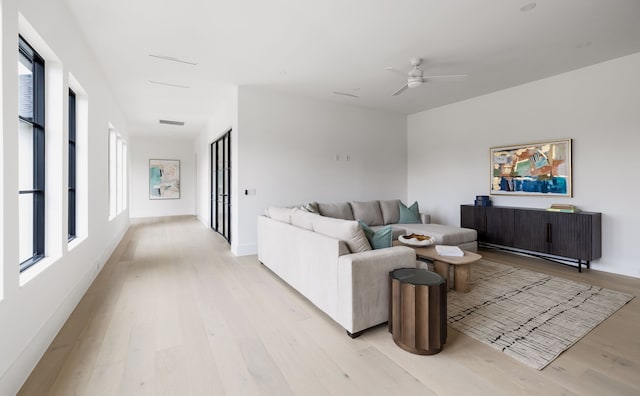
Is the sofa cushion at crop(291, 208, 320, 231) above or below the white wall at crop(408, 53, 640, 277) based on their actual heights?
below

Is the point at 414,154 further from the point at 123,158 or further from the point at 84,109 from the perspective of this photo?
the point at 123,158

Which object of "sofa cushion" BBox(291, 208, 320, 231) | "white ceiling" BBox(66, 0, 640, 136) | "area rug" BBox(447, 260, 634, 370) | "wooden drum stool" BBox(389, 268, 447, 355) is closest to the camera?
"wooden drum stool" BBox(389, 268, 447, 355)

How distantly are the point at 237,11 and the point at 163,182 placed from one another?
916 centimetres

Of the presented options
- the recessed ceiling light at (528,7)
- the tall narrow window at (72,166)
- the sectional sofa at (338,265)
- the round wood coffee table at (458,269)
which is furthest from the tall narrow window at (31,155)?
the recessed ceiling light at (528,7)

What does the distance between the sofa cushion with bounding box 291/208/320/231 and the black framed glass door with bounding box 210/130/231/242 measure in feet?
9.40

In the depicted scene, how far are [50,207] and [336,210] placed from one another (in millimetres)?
3626

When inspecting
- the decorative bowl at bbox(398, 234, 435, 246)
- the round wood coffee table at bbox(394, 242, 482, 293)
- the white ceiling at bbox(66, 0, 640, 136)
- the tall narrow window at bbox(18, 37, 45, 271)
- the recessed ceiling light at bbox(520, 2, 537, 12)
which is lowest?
the round wood coffee table at bbox(394, 242, 482, 293)

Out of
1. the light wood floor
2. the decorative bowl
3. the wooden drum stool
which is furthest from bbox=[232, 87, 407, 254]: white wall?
the wooden drum stool

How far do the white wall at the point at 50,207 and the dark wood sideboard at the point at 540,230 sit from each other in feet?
19.1

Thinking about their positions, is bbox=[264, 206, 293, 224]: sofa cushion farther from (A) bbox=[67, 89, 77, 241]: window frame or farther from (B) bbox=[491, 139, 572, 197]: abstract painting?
(B) bbox=[491, 139, 572, 197]: abstract painting

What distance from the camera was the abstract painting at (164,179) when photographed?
10.3 metres

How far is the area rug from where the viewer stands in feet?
7.18

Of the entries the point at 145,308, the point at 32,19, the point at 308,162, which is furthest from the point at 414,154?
the point at 32,19

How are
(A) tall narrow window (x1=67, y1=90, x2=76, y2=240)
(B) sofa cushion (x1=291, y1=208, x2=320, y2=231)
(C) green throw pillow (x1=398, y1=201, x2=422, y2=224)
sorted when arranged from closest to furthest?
(B) sofa cushion (x1=291, y1=208, x2=320, y2=231) < (A) tall narrow window (x1=67, y1=90, x2=76, y2=240) < (C) green throw pillow (x1=398, y1=201, x2=422, y2=224)
